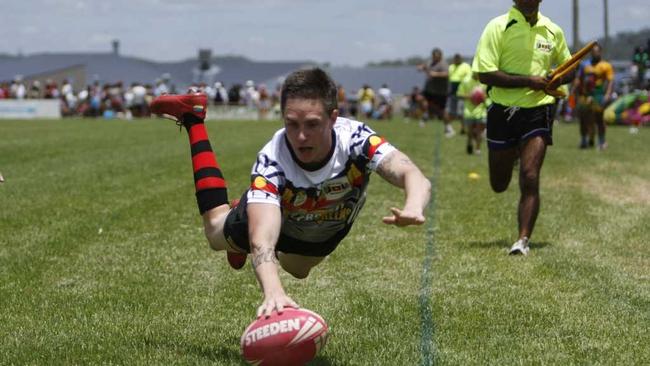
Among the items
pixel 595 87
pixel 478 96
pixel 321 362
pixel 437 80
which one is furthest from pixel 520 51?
pixel 437 80

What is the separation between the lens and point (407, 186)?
486cm

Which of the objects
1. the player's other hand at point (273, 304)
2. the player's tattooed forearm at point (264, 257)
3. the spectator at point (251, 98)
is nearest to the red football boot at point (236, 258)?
the player's tattooed forearm at point (264, 257)

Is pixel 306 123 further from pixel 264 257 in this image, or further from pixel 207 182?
pixel 207 182

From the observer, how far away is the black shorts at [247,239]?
5.72 metres

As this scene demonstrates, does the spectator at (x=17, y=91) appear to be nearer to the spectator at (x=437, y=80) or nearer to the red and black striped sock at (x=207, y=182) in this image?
the spectator at (x=437, y=80)

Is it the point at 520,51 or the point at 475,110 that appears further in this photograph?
the point at 475,110

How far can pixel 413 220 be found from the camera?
179 inches

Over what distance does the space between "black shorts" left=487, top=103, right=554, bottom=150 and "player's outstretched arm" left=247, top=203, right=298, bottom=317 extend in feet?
14.7

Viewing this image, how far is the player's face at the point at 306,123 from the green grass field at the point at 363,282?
1164 mm

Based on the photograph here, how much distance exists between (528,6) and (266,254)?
4.97m

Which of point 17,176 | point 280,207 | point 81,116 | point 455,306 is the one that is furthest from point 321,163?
point 81,116

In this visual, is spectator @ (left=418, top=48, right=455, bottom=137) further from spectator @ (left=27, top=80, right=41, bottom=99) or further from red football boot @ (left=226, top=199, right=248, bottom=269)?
spectator @ (left=27, top=80, right=41, bottom=99)

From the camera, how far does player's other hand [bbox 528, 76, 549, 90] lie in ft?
29.0

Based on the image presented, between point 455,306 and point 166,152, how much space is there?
15.3 m
